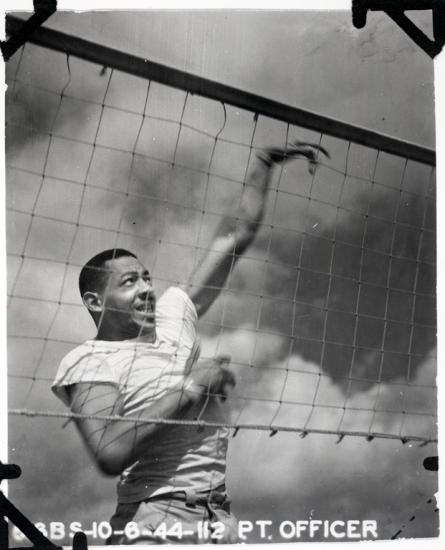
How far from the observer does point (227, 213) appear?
105 inches

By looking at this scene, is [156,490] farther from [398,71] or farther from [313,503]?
[398,71]

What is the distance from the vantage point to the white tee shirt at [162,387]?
2.60m

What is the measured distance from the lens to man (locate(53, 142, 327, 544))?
8.50ft

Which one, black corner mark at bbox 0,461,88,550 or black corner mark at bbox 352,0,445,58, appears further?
black corner mark at bbox 352,0,445,58

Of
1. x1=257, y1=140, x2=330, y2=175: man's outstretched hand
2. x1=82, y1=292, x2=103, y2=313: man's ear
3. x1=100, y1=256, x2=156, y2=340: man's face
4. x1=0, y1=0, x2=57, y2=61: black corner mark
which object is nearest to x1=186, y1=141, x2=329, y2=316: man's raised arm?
x1=257, y1=140, x2=330, y2=175: man's outstretched hand

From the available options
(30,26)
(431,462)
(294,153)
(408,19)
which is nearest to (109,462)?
(431,462)

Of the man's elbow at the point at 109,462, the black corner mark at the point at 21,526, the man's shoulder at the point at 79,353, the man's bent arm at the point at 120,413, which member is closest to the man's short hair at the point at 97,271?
the man's shoulder at the point at 79,353

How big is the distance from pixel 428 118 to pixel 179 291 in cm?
88

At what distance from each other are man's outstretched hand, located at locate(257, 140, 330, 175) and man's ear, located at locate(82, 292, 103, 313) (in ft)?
2.00

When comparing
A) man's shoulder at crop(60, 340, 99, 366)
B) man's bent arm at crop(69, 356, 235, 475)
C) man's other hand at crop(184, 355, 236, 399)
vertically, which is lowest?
man's bent arm at crop(69, 356, 235, 475)

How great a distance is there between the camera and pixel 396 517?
8.79 ft

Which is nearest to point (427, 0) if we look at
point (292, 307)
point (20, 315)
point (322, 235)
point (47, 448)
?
point (322, 235)

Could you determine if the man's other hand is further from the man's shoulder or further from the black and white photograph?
the man's shoulder

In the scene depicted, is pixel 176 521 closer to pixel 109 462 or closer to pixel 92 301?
pixel 109 462
